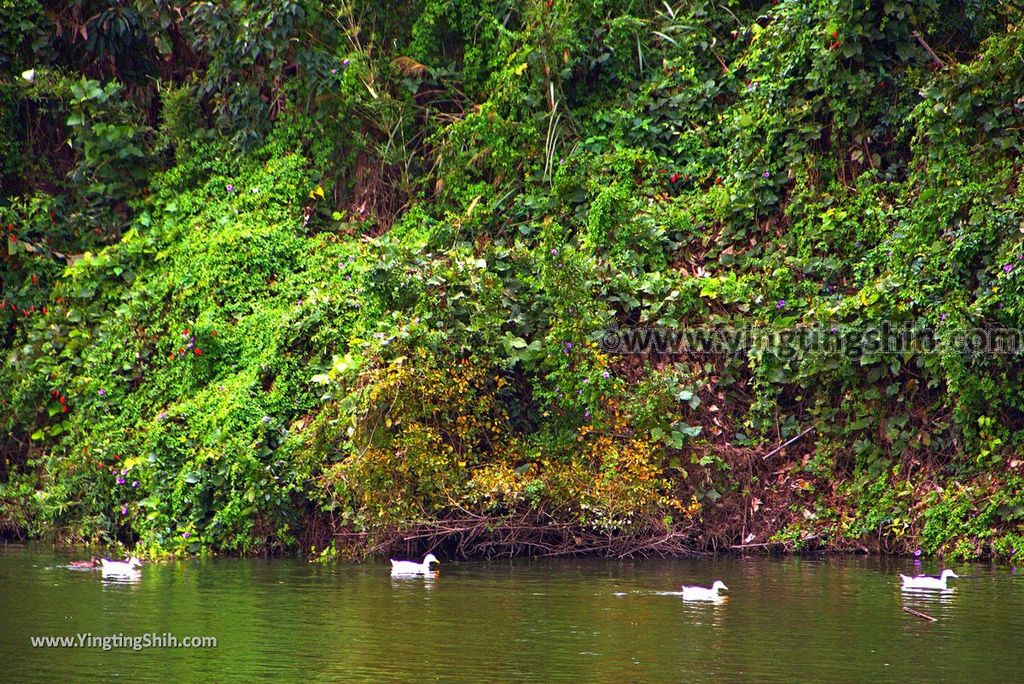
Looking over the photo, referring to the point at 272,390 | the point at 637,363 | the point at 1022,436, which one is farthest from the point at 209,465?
the point at 1022,436

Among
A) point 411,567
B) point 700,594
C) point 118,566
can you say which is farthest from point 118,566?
point 700,594

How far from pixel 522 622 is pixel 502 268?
6.04 m

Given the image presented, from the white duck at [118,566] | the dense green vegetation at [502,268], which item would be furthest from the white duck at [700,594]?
the white duck at [118,566]

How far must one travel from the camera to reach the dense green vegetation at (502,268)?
1370 cm

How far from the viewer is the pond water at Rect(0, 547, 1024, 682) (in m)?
8.02

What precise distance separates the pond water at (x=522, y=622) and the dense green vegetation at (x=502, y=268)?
100 centimetres

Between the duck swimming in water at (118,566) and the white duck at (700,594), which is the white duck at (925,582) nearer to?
the white duck at (700,594)

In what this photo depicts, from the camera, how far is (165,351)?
625 inches

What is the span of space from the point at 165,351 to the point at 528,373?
457cm

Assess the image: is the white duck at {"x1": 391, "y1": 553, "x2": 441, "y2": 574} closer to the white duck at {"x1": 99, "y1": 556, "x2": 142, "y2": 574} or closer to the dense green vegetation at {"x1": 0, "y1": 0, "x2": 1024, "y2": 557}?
the dense green vegetation at {"x1": 0, "y1": 0, "x2": 1024, "y2": 557}

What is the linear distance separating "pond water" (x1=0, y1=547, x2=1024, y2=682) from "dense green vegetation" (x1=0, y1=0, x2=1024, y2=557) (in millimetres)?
1005

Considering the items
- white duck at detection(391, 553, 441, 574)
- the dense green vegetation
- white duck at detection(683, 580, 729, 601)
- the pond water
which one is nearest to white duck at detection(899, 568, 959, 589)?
the pond water

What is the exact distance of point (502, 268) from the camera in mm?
14969

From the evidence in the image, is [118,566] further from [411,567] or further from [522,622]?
[522,622]
